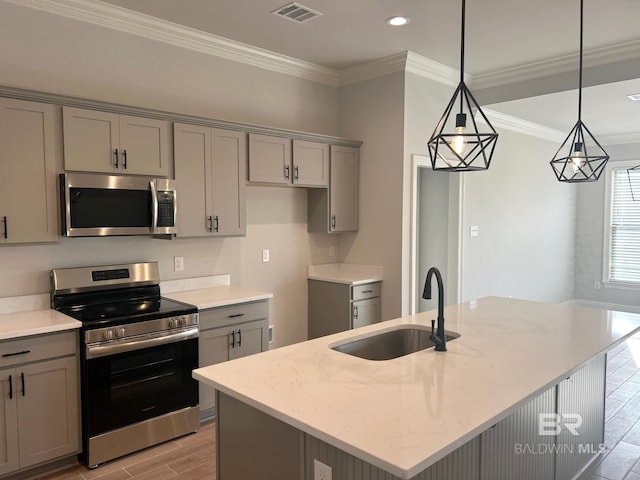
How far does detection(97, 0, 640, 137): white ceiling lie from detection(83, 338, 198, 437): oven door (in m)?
2.32

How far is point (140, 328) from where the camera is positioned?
301 centimetres

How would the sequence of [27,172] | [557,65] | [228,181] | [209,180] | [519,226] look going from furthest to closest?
[519,226] → [557,65] → [228,181] → [209,180] → [27,172]

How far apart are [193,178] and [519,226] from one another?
5035 mm

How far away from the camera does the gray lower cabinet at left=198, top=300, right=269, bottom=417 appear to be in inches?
134

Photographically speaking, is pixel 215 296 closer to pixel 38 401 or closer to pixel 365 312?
pixel 38 401

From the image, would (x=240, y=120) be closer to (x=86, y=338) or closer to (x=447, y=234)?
(x=86, y=338)

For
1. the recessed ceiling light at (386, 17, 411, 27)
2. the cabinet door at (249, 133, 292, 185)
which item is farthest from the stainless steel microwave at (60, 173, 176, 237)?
the recessed ceiling light at (386, 17, 411, 27)

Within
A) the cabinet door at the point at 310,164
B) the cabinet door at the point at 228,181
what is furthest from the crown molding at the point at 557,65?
the cabinet door at the point at 228,181

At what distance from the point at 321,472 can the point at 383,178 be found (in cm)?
341

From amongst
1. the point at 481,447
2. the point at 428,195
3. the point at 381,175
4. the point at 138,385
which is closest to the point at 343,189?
the point at 381,175

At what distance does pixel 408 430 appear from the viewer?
1438 mm

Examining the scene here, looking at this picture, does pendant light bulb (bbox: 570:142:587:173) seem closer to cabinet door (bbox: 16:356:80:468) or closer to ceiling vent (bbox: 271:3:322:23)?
ceiling vent (bbox: 271:3:322:23)

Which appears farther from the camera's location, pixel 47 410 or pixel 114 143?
pixel 114 143

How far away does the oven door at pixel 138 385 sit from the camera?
2.84m
